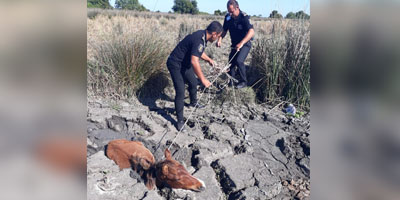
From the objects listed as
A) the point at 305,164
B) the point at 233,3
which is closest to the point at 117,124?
the point at 305,164

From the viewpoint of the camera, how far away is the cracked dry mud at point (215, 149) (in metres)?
3.04

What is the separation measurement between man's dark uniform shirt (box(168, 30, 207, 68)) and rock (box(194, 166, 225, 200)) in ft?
5.06

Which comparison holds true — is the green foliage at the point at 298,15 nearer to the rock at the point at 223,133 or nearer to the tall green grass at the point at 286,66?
the tall green grass at the point at 286,66

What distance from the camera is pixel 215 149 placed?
3771 millimetres

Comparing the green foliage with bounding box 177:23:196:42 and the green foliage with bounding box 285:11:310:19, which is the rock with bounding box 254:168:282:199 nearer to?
the green foliage with bounding box 285:11:310:19

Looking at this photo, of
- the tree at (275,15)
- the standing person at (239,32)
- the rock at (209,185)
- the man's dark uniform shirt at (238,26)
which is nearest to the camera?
the rock at (209,185)

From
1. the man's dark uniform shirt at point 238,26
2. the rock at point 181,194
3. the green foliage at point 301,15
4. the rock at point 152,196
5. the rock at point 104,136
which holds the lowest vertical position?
the rock at point 152,196

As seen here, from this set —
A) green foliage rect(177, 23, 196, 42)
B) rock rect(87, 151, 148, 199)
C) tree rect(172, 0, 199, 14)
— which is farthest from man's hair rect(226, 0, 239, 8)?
tree rect(172, 0, 199, 14)

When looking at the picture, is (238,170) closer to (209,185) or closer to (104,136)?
(209,185)

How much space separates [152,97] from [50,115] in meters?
4.50

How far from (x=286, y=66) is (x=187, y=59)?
195 centimetres

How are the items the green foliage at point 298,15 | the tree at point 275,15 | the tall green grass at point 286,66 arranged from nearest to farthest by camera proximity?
the tall green grass at point 286,66, the green foliage at point 298,15, the tree at point 275,15

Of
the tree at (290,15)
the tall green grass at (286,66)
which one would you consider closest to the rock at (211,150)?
the tall green grass at (286,66)

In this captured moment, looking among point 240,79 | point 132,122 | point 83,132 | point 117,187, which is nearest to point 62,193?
point 83,132
